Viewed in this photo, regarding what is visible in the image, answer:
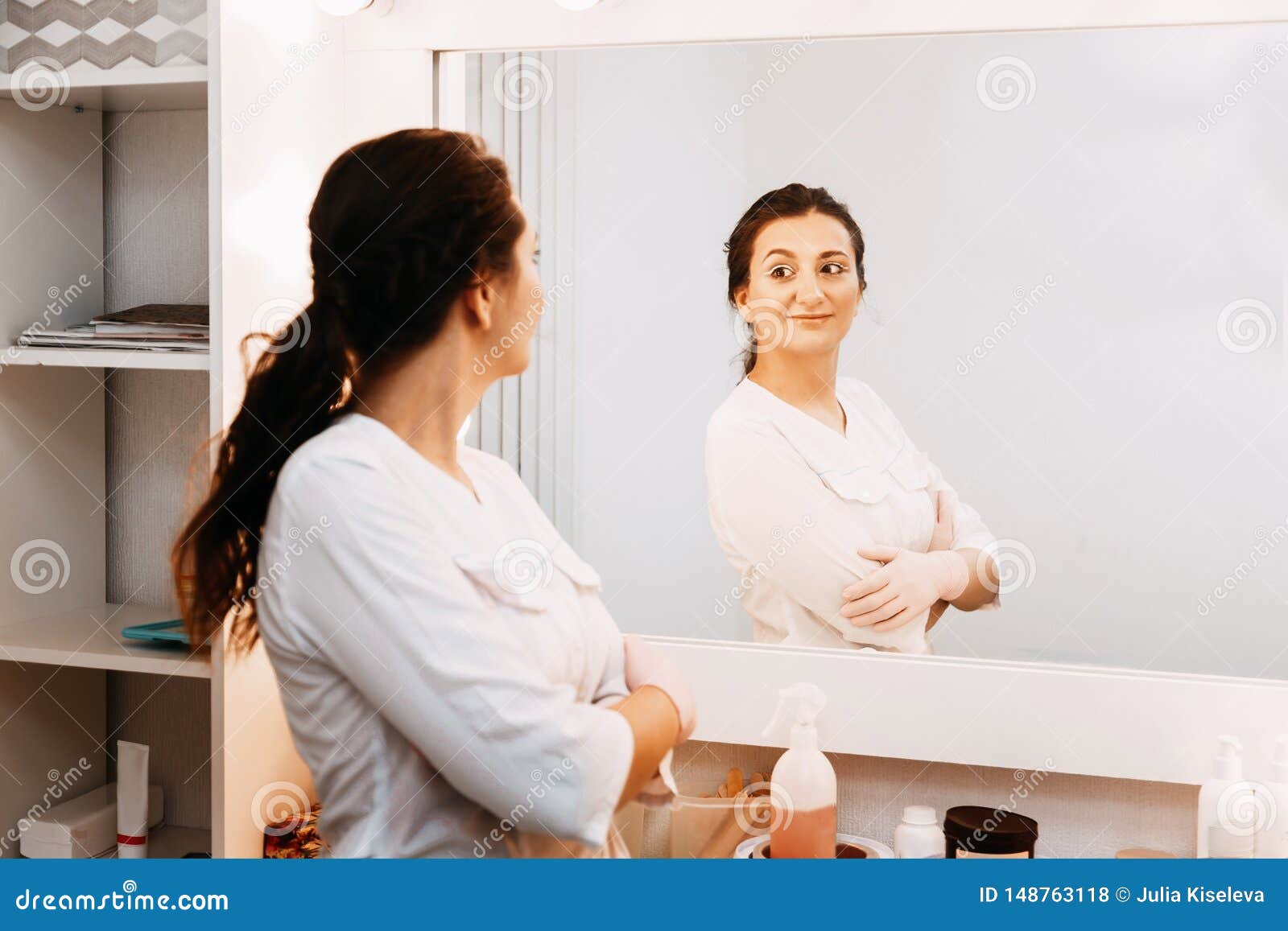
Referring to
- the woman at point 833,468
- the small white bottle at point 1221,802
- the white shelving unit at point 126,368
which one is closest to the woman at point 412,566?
the white shelving unit at point 126,368

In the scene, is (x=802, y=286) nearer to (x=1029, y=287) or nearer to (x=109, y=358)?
(x=1029, y=287)

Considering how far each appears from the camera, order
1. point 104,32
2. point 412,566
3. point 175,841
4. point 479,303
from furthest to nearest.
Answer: point 175,841
point 104,32
point 479,303
point 412,566

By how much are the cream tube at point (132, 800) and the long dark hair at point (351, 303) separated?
8.7 inches

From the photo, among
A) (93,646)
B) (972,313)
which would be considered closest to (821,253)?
(972,313)

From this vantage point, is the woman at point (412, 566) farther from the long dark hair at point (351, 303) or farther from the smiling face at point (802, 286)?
the smiling face at point (802, 286)

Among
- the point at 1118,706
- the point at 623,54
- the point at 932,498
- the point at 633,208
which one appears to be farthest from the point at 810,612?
the point at 623,54

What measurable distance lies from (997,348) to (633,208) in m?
0.40

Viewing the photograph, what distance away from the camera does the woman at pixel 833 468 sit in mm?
1194

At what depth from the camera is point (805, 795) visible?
121cm

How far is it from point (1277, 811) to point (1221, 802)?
5 cm

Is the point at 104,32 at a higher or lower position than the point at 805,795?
higher

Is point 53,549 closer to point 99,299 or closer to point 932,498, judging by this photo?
point 99,299

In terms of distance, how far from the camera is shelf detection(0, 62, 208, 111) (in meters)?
1.17
